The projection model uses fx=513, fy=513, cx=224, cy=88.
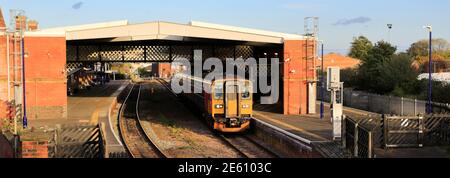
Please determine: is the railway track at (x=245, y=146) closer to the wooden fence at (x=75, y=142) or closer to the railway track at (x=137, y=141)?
the railway track at (x=137, y=141)

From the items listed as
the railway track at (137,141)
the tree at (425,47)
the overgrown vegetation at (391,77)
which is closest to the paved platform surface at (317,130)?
the railway track at (137,141)

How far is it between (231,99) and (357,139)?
949 cm

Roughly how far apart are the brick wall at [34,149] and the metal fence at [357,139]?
23.5 ft

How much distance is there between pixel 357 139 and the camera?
13016 mm

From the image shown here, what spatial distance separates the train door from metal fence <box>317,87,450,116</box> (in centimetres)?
760

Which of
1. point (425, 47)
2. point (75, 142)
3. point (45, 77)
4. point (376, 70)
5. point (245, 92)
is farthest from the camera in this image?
point (425, 47)

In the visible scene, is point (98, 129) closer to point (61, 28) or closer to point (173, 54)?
point (61, 28)

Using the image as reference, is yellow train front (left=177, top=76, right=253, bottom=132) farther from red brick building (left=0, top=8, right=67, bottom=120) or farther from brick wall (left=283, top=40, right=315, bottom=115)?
red brick building (left=0, top=8, right=67, bottom=120)

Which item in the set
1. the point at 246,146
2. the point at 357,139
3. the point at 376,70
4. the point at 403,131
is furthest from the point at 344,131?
the point at 376,70

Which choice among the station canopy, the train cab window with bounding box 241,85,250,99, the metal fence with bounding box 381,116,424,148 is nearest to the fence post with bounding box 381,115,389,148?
the metal fence with bounding box 381,116,424,148

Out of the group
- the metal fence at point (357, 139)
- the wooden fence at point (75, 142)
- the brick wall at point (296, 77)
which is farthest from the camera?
the brick wall at point (296, 77)

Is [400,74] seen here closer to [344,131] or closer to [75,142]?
[344,131]

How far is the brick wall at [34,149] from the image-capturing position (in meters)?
8.68
